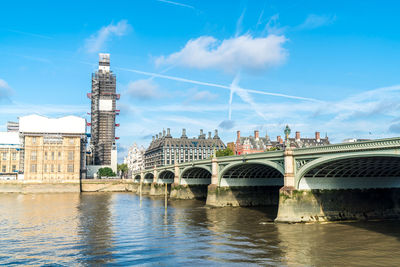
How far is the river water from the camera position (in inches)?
920

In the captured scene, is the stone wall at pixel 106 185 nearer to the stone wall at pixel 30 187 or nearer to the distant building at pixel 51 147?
the distant building at pixel 51 147

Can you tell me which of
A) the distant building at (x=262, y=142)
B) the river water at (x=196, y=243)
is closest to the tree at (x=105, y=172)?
the distant building at (x=262, y=142)

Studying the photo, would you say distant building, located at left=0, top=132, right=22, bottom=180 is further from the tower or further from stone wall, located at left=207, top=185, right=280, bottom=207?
stone wall, located at left=207, top=185, right=280, bottom=207

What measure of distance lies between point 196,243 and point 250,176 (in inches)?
1264

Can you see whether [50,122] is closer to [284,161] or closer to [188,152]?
[188,152]

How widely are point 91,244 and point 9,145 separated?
134 m

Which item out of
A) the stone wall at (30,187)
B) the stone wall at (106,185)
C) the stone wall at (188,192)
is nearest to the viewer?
the stone wall at (188,192)

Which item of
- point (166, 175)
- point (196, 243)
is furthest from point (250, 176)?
point (166, 175)

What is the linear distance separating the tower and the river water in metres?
134

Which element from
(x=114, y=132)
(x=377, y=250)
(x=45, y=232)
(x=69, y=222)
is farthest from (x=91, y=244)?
(x=114, y=132)

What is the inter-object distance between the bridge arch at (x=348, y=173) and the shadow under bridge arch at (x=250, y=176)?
15739mm

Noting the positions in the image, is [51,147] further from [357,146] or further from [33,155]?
[357,146]

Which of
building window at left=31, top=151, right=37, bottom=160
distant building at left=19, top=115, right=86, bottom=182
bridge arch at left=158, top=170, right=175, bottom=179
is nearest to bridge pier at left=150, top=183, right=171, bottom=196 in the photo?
bridge arch at left=158, top=170, right=175, bottom=179

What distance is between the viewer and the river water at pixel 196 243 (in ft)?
76.6
